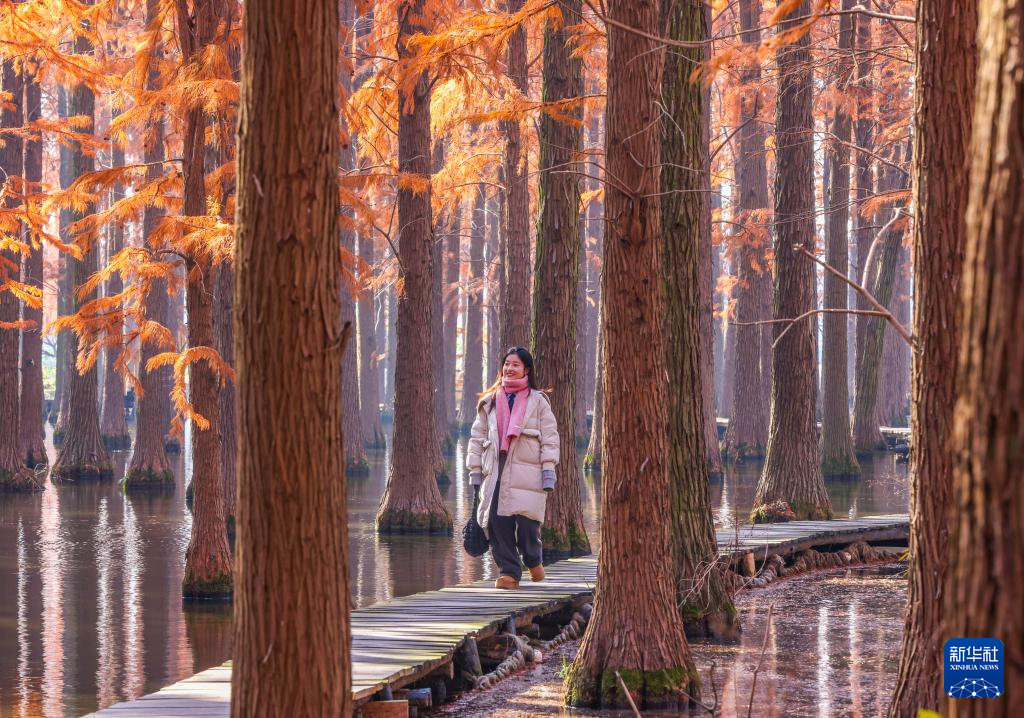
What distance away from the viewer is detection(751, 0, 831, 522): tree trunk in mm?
16625

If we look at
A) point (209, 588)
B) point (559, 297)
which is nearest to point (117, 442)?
point (559, 297)

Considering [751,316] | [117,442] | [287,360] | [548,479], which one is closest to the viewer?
[287,360]

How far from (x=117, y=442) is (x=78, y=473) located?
29.0ft

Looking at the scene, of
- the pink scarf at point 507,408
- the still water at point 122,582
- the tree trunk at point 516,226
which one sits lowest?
the still water at point 122,582

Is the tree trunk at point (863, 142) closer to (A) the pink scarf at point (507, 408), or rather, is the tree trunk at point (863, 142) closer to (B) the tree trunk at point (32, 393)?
(B) the tree trunk at point (32, 393)

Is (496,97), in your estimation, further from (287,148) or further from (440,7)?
(287,148)

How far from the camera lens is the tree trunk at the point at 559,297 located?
1442 cm

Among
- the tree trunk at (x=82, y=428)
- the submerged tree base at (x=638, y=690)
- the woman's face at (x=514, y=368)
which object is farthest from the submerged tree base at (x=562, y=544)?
the tree trunk at (x=82, y=428)

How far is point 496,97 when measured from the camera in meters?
16.4

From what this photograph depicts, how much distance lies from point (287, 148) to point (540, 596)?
6413mm

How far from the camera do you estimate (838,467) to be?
25.8m

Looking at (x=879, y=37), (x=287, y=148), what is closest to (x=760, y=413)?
(x=879, y=37)

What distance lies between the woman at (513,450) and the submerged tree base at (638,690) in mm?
2299

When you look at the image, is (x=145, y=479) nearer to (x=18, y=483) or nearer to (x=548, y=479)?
(x=18, y=483)
